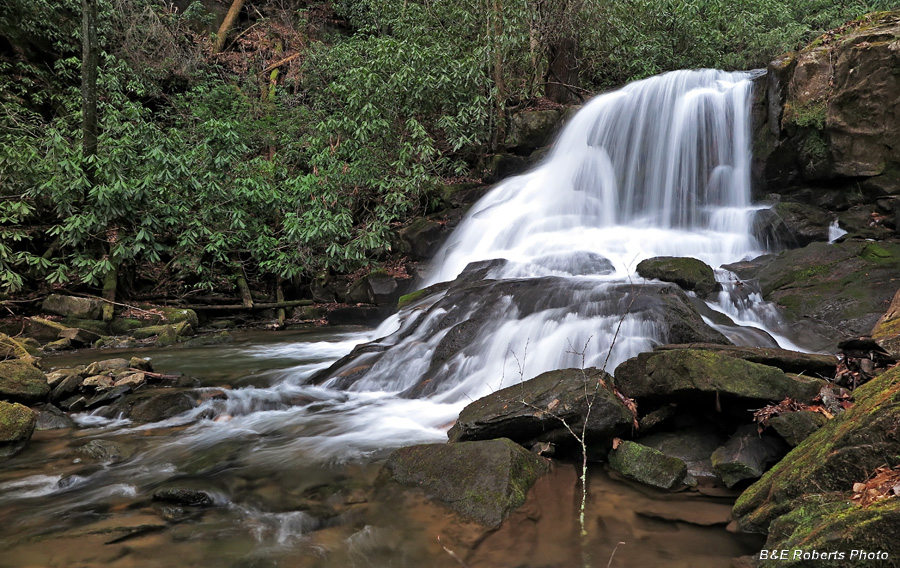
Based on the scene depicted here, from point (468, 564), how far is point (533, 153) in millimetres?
12907

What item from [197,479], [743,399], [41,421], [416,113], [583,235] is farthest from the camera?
[416,113]

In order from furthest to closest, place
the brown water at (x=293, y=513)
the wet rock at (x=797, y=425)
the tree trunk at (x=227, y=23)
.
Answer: the tree trunk at (x=227, y=23) < the wet rock at (x=797, y=425) < the brown water at (x=293, y=513)

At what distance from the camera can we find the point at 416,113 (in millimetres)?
13656

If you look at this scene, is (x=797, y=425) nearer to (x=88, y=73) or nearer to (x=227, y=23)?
(x=88, y=73)

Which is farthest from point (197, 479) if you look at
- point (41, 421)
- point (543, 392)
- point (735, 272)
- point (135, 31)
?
point (135, 31)

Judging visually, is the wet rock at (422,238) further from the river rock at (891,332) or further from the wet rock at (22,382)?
the river rock at (891,332)

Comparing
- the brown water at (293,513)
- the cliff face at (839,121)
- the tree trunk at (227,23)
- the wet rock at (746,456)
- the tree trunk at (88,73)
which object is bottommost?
the brown water at (293,513)

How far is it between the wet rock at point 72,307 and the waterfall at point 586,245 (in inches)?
218

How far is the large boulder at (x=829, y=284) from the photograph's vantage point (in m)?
6.25

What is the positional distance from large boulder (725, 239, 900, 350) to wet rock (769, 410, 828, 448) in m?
3.33

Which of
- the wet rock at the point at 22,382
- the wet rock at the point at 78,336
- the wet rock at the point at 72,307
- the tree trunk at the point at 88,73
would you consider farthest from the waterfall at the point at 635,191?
the tree trunk at the point at 88,73

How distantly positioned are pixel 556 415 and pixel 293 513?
198 centimetres

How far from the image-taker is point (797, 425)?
320 centimetres

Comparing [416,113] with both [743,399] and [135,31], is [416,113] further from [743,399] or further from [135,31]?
[743,399]
